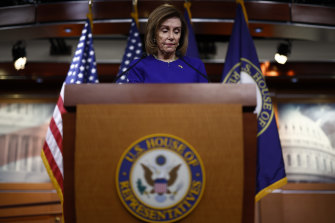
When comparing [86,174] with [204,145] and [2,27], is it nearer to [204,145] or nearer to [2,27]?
[204,145]

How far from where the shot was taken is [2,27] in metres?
3.67

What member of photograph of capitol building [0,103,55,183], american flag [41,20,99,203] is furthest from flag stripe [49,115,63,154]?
photograph of capitol building [0,103,55,183]

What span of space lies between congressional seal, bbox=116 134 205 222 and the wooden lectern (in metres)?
0.02

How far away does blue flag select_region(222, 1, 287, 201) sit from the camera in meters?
2.38

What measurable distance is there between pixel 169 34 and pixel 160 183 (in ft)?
2.42

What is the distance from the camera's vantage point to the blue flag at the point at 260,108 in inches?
93.7

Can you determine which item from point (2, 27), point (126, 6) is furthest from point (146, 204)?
point (2, 27)

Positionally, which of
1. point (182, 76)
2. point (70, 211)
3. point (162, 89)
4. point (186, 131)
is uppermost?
point (182, 76)

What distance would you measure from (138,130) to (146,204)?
0.19 metres

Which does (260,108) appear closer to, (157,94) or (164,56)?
(164,56)

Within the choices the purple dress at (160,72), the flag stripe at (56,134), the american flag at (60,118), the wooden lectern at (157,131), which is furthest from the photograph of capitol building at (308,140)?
the wooden lectern at (157,131)

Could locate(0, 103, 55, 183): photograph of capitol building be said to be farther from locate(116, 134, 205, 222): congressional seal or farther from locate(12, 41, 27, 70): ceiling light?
locate(116, 134, 205, 222): congressional seal

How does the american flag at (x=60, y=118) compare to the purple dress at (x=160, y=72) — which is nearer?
the purple dress at (x=160, y=72)

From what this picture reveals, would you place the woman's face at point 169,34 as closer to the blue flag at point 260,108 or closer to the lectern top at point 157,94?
the lectern top at point 157,94
